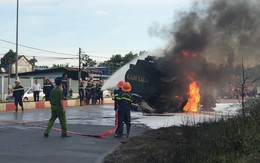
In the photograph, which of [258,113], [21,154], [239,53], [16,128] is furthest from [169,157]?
[239,53]

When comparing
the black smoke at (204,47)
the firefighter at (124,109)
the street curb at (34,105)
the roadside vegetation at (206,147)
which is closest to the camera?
the roadside vegetation at (206,147)

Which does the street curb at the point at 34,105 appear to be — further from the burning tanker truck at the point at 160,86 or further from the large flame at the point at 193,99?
the large flame at the point at 193,99

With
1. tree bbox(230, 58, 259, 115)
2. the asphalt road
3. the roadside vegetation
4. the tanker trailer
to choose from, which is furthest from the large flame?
the roadside vegetation

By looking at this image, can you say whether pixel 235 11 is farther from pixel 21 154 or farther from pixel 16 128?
pixel 21 154

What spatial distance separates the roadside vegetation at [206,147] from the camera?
20.4 feet

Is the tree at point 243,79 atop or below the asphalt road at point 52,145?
atop

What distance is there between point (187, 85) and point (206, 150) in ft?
36.3

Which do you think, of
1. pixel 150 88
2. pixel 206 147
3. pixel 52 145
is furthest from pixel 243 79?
pixel 150 88

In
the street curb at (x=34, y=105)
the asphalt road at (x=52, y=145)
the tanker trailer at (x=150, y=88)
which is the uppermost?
the tanker trailer at (x=150, y=88)

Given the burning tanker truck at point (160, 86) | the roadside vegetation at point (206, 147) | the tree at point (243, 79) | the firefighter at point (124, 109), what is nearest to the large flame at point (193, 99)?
the burning tanker truck at point (160, 86)

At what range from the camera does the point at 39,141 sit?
9.55m

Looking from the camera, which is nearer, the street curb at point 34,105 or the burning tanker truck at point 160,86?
the burning tanker truck at point 160,86

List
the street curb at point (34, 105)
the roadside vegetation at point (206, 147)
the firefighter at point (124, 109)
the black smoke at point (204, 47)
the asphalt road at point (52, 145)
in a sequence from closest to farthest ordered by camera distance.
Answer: the roadside vegetation at point (206, 147) < the asphalt road at point (52, 145) < the firefighter at point (124, 109) < the black smoke at point (204, 47) < the street curb at point (34, 105)

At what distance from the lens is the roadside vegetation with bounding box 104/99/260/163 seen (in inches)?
245
